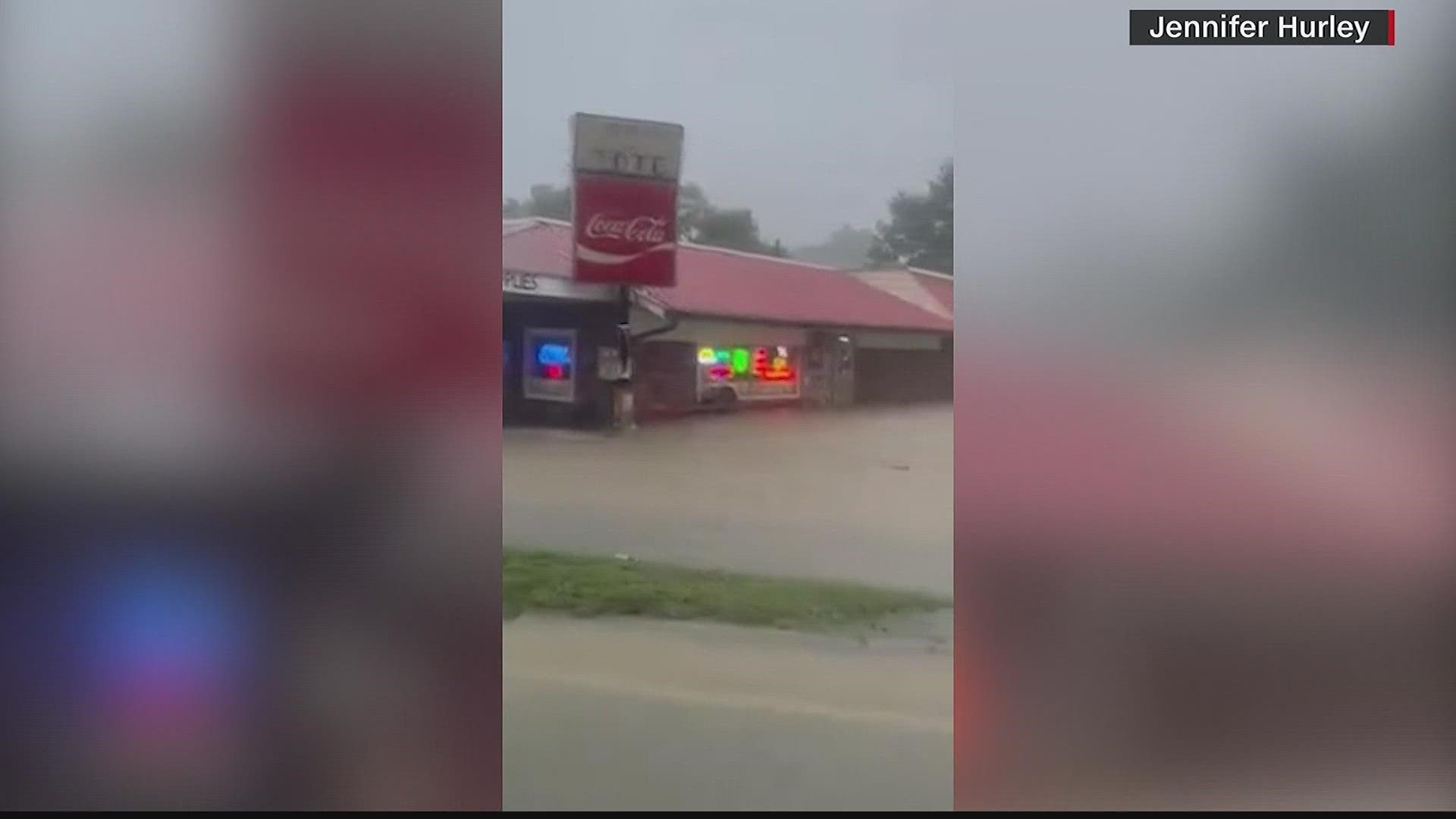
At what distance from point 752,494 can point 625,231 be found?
15.4 inches

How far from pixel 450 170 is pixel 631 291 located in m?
0.29

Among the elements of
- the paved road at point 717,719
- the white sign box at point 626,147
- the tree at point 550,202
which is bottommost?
the paved road at point 717,719

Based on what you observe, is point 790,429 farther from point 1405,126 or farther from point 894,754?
point 1405,126

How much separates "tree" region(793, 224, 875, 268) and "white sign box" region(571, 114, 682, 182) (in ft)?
0.68

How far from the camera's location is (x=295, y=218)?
1352 mm

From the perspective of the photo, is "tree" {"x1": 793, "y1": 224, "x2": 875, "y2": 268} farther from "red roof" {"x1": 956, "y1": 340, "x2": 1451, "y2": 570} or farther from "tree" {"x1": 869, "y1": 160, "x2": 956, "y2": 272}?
"red roof" {"x1": 956, "y1": 340, "x2": 1451, "y2": 570}

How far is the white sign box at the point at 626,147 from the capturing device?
1.33 metres

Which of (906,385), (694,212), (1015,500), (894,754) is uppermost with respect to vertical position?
(694,212)

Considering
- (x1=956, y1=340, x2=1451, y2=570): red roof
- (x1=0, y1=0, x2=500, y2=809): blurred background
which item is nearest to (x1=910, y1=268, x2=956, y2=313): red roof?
(x1=956, y1=340, x2=1451, y2=570): red roof

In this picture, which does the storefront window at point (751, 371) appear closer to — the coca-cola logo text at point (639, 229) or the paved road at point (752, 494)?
the paved road at point (752, 494)

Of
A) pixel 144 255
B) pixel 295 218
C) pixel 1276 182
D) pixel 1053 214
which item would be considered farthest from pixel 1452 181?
pixel 144 255

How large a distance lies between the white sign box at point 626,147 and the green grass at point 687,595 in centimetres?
52

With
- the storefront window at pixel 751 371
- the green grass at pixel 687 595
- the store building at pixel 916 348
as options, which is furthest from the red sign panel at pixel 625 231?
the green grass at pixel 687 595

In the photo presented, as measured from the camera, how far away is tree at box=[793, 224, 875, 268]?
1.32 m
